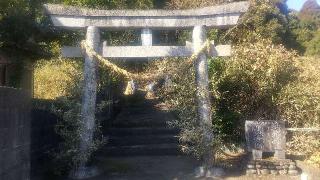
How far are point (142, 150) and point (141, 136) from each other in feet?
2.48

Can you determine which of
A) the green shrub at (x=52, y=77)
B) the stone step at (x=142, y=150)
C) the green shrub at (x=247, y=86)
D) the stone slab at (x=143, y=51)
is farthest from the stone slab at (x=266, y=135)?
the green shrub at (x=52, y=77)

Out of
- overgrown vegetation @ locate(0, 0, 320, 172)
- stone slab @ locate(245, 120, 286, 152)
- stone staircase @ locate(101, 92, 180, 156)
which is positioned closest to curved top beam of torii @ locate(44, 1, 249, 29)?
overgrown vegetation @ locate(0, 0, 320, 172)

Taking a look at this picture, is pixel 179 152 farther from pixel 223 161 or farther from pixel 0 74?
pixel 0 74

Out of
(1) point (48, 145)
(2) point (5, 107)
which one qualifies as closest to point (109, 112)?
(1) point (48, 145)

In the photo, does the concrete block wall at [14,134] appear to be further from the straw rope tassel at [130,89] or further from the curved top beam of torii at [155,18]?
the straw rope tassel at [130,89]

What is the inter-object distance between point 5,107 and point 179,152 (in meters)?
5.73

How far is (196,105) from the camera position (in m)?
8.27

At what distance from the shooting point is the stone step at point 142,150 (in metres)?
10.0

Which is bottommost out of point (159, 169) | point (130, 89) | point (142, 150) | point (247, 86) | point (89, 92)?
point (159, 169)

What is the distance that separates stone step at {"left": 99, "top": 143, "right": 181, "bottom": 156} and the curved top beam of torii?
337 cm

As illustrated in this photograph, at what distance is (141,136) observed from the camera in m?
10.8

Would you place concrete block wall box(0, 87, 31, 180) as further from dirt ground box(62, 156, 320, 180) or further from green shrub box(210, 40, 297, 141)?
green shrub box(210, 40, 297, 141)

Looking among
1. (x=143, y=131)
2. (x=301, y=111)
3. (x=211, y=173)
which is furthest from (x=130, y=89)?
(x=211, y=173)

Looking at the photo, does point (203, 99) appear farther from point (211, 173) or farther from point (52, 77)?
point (52, 77)
